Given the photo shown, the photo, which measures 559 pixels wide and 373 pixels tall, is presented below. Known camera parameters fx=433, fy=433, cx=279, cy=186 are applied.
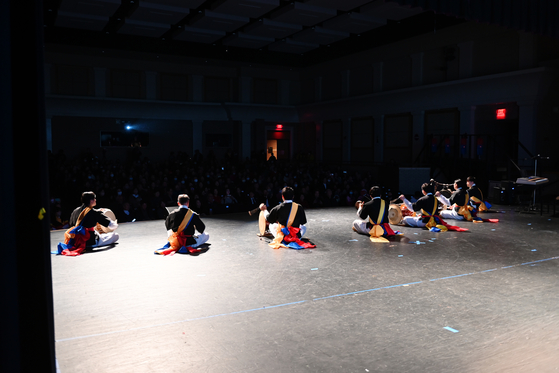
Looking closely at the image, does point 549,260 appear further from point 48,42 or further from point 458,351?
point 48,42

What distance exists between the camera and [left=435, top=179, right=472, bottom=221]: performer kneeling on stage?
34.7 ft

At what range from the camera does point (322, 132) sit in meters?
26.6

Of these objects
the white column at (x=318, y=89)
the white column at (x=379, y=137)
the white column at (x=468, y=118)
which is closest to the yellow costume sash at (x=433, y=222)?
the white column at (x=468, y=118)

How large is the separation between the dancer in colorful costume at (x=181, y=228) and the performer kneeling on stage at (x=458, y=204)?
20.0 ft

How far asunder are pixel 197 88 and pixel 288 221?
1919 centimetres

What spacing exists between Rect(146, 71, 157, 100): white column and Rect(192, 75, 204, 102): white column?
216 centimetres

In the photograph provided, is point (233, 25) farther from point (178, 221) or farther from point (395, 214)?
point (178, 221)

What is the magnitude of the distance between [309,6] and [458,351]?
14.4m

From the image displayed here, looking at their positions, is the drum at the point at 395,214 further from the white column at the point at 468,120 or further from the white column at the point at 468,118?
the white column at the point at 468,118

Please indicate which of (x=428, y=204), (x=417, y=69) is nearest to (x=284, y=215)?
(x=428, y=204)

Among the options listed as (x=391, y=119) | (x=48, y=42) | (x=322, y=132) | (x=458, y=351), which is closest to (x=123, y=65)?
(x=48, y=42)

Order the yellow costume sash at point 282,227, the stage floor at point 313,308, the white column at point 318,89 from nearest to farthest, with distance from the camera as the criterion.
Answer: the stage floor at point 313,308 → the yellow costume sash at point 282,227 → the white column at point 318,89

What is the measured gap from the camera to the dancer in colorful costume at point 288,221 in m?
7.82

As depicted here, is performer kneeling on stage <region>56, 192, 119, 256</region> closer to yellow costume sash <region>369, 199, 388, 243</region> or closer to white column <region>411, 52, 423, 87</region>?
yellow costume sash <region>369, 199, 388, 243</region>
